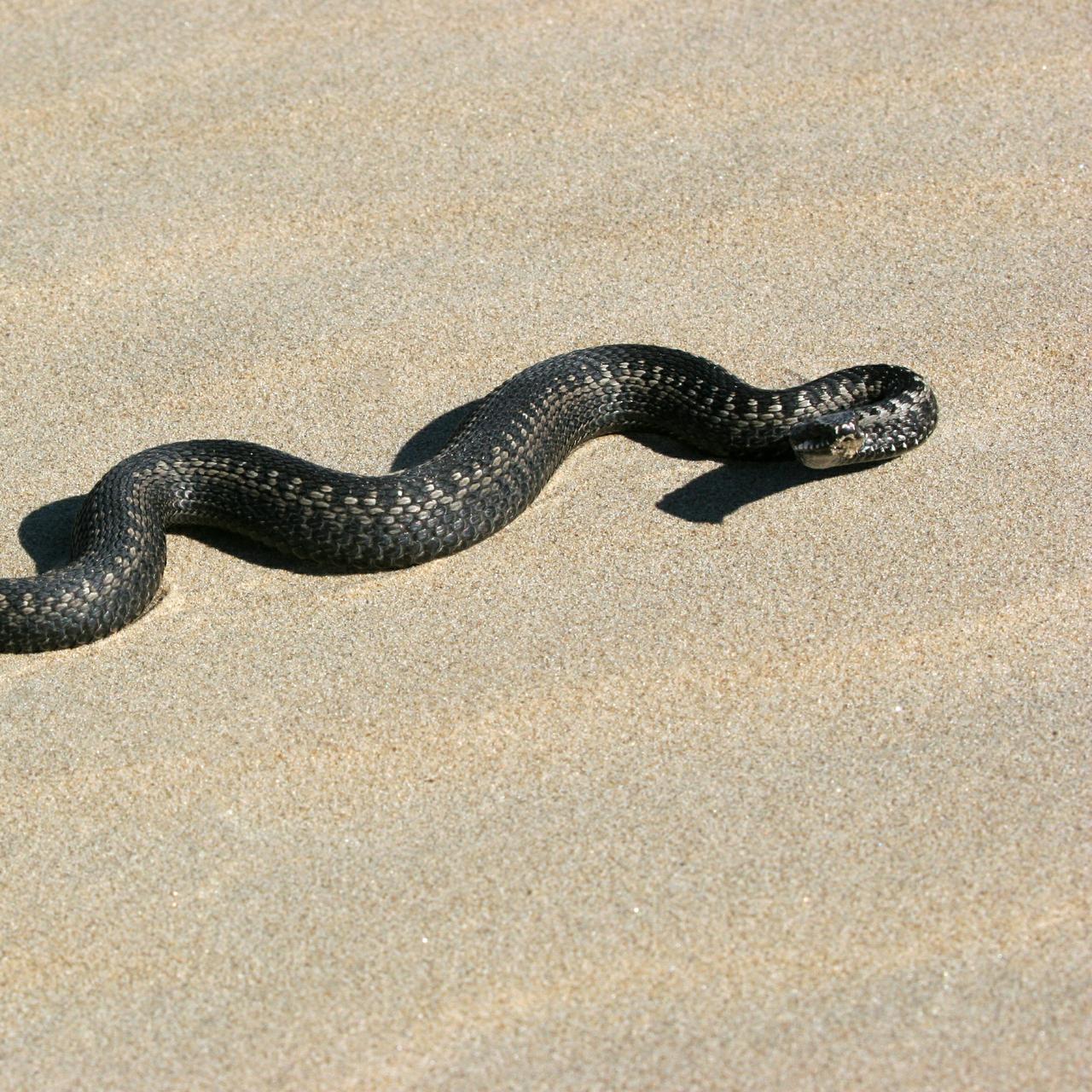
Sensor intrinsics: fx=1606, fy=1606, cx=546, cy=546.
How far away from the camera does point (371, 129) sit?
32.2ft

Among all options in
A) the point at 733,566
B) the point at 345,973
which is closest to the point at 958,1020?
the point at 345,973

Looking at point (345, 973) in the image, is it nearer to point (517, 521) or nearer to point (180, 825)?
point (180, 825)

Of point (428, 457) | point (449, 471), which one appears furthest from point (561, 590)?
point (428, 457)

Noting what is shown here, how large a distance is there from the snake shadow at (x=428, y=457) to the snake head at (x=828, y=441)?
0.23 m

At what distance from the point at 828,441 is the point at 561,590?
147cm

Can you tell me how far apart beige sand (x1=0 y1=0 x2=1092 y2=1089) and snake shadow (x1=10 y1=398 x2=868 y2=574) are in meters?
0.04

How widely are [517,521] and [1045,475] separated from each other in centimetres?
253

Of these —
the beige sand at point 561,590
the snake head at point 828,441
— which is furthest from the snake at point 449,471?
the beige sand at point 561,590

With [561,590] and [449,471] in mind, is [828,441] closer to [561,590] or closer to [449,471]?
[561,590]

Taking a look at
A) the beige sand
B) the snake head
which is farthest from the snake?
the beige sand

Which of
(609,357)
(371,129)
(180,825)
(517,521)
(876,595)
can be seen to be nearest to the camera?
(180,825)

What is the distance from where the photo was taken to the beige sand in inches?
214

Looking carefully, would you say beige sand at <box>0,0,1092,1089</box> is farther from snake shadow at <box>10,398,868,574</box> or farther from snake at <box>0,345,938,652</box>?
snake at <box>0,345,938,652</box>

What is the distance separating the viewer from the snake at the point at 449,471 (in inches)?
272
